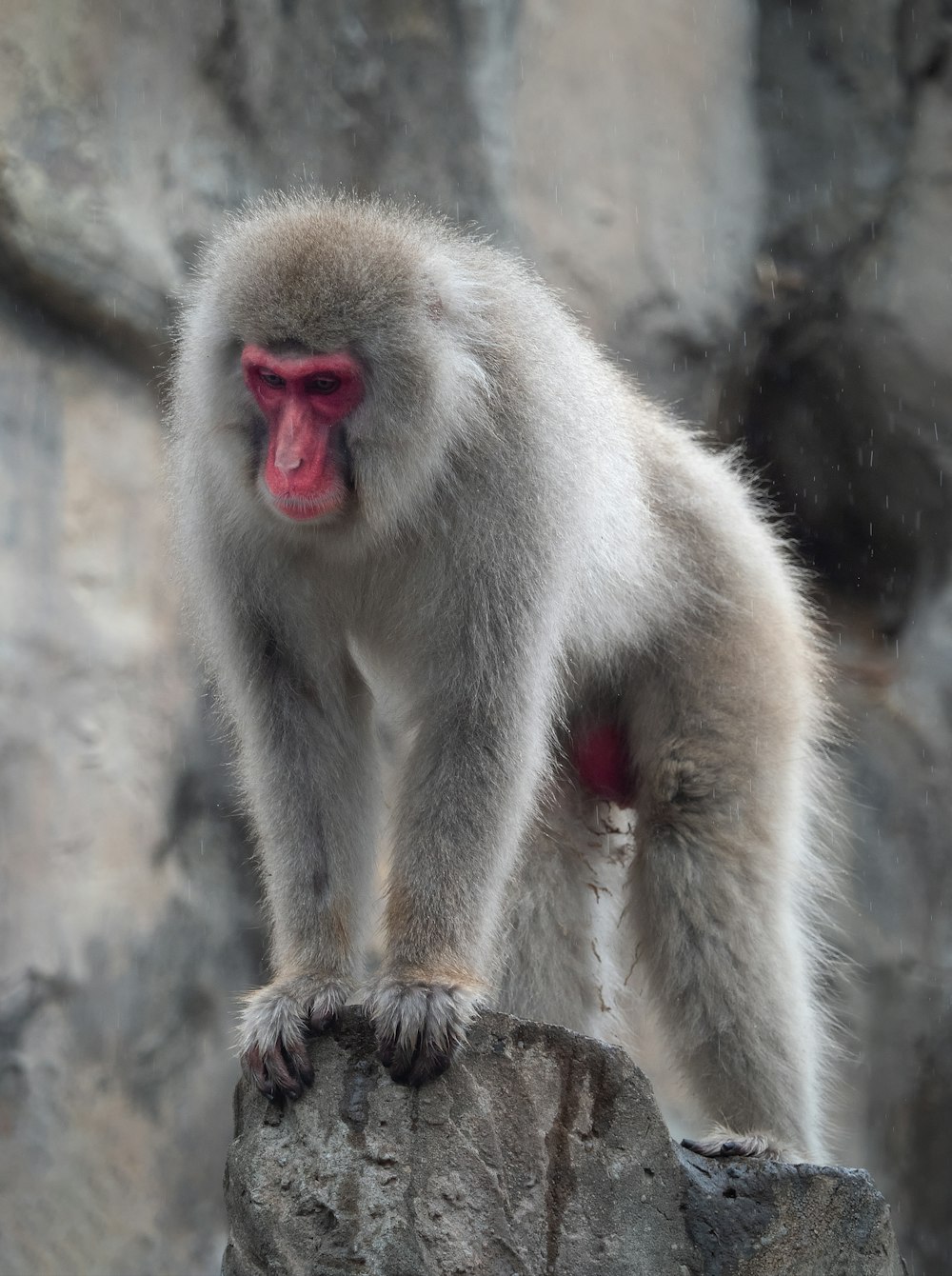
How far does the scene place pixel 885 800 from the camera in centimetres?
795

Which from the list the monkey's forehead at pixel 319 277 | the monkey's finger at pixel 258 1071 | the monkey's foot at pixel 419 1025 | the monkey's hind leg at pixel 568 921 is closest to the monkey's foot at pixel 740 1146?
the monkey's hind leg at pixel 568 921

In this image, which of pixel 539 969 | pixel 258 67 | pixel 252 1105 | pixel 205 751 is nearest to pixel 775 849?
pixel 539 969

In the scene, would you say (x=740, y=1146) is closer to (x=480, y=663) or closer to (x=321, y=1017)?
(x=321, y=1017)

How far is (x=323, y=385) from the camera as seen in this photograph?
153 inches

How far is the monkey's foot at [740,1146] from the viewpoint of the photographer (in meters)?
4.33

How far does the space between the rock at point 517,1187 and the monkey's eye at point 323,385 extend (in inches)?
61.2

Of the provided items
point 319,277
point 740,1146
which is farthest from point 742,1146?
point 319,277

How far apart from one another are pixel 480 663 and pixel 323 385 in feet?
2.63

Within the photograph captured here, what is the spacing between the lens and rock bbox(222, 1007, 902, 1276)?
347 centimetres

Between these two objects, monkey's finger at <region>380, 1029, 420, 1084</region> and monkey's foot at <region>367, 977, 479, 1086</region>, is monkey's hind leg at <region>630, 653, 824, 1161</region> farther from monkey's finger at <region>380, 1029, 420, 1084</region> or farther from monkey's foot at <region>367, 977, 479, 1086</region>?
monkey's finger at <region>380, 1029, 420, 1084</region>

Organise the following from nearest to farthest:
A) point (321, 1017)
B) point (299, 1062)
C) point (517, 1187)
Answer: point (517, 1187) < point (299, 1062) < point (321, 1017)

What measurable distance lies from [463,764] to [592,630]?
77 centimetres

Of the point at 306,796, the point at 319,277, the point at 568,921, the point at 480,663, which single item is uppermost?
the point at 319,277

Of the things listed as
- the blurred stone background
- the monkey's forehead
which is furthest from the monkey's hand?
the blurred stone background
